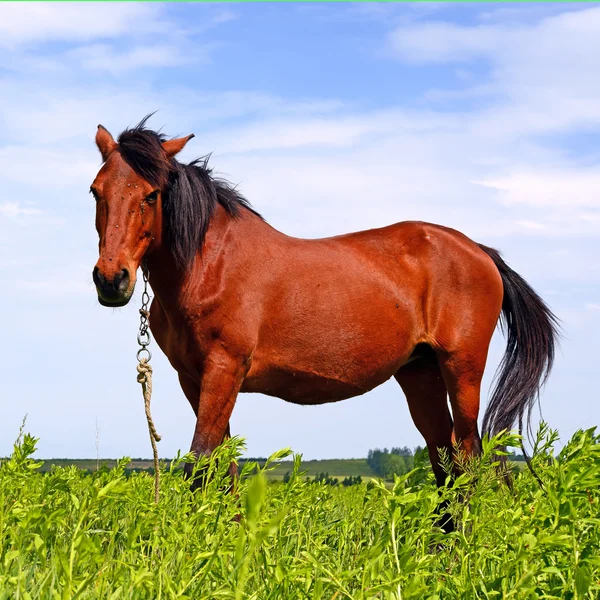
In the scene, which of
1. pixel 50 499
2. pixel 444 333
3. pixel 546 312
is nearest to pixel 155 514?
pixel 50 499

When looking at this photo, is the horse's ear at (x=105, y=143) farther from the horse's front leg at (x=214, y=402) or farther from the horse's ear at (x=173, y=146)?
the horse's front leg at (x=214, y=402)

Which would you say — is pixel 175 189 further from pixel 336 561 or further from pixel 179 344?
pixel 336 561

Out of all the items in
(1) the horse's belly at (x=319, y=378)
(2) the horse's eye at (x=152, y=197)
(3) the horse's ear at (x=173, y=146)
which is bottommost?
(1) the horse's belly at (x=319, y=378)

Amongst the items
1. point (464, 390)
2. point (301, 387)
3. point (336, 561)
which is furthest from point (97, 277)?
point (464, 390)

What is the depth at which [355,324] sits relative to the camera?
6.00m

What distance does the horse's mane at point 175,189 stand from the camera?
5082 millimetres

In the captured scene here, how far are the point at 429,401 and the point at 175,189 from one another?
10.2 ft

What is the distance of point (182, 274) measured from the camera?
17.6 ft

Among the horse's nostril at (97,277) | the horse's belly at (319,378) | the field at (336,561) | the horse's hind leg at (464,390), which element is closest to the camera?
the field at (336,561)

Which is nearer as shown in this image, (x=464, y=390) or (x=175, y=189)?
(x=175, y=189)

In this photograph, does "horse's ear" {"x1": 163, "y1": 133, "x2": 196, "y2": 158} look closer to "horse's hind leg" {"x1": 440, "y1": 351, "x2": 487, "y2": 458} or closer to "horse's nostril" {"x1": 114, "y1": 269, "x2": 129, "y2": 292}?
"horse's nostril" {"x1": 114, "y1": 269, "x2": 129, "y2": 292}

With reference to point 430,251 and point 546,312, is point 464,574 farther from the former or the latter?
point 546,312

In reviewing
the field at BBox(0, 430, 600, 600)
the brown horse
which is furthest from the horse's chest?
the field at BBox(0, 430, 600, 600)

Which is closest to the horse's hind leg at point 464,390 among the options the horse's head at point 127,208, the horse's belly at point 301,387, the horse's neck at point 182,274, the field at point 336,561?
the horse's belly at point 301,387
